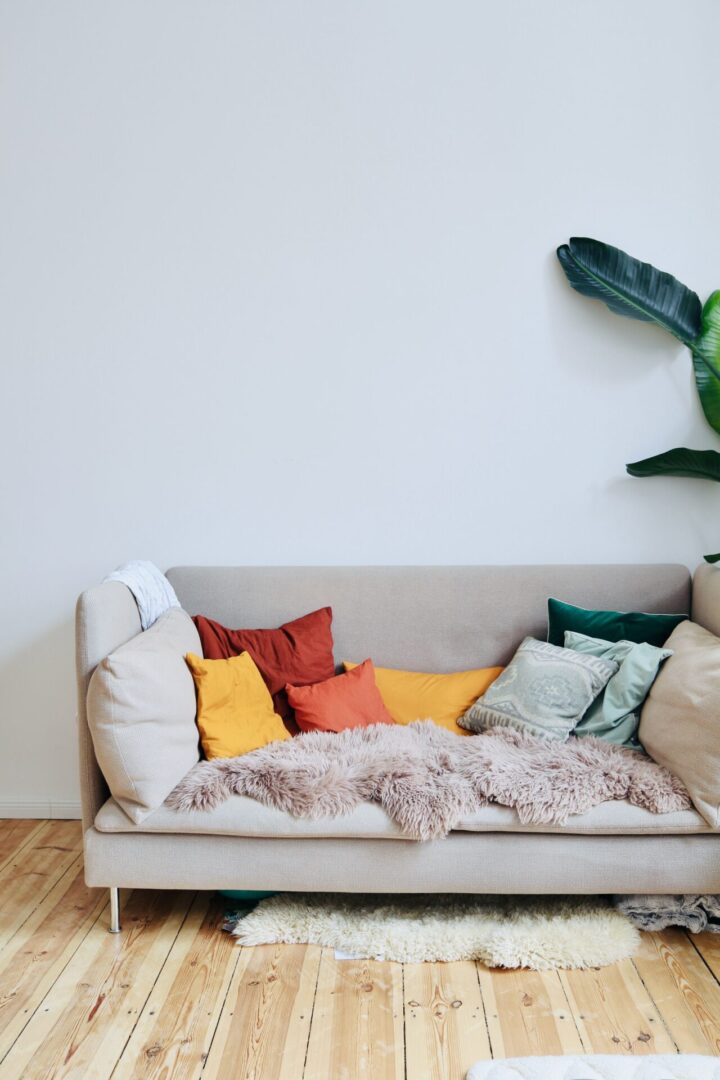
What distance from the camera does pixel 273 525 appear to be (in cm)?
294

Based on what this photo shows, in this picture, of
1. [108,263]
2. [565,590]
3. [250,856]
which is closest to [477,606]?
[565,590]

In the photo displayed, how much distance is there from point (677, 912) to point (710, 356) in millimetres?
1605

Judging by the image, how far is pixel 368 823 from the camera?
2.15 m

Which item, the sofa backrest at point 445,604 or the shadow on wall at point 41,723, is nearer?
the sofa backrest at point 445,604

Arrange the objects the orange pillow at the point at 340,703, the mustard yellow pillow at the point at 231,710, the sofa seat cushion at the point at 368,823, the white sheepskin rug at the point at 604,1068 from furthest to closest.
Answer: the orange pillow at the point at 340,703 < the mustard yellow pillow at the point at 231,710 < the sofa seat cushion at the point at 368,823 < the white sheepskin rug at the point at 604,1068

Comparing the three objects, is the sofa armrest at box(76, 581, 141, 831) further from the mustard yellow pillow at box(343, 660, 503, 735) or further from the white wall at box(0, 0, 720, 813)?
the mustard yellow pillow at box(343, 660, 503, 735)

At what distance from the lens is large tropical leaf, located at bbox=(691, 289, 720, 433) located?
9.08 ft

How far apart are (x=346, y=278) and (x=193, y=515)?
90 centimetres

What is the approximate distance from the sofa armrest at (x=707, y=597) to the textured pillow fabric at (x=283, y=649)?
1.11 m

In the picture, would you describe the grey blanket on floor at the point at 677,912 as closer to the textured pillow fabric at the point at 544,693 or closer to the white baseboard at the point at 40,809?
the textured pillow fabric at the point at 544,693

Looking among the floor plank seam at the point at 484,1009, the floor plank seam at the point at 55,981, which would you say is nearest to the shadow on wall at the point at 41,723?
the floor plank seam at the point at 55,981

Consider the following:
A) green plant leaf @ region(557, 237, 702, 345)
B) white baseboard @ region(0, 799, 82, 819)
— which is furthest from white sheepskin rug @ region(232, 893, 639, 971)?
green plant leaf @ region(557, 237, 702, 345)

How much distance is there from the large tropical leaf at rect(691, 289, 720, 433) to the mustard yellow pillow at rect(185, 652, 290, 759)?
161 centimetres

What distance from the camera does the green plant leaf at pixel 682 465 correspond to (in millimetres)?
2783
